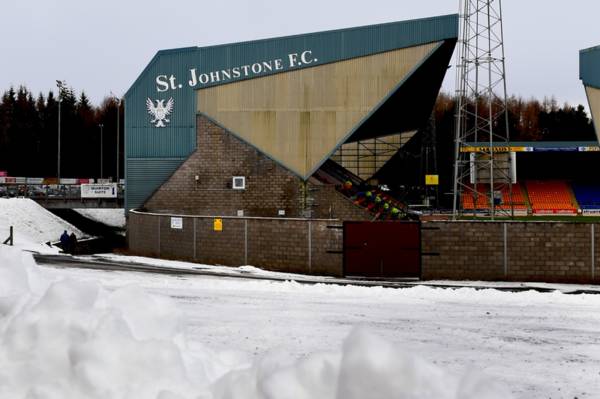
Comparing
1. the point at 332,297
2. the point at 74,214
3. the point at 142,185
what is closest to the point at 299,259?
the point at 332,297

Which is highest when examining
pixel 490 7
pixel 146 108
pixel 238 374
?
pixel 490 7

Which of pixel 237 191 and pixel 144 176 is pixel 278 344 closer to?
pixel 237 191

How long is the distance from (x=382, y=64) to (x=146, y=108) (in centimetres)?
1377

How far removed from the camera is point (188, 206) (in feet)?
120

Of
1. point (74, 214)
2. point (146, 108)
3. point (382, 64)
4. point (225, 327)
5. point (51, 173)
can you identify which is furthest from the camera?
point (51, 173)

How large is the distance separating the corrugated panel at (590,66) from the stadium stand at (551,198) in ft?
89.5

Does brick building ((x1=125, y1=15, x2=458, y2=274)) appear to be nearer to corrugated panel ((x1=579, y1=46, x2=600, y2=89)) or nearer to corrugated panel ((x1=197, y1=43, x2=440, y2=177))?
corrugated panel ((x1=197, y1=43, x2=440, y2=177))

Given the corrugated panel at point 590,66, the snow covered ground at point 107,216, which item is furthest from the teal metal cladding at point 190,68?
the snow covered ground at point 107,216

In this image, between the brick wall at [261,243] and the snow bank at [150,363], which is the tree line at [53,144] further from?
the snow bank at [150,363]

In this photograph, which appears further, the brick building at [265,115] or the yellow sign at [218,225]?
the brick building at [265,115]

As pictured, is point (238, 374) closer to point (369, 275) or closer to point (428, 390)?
point (428, 390)

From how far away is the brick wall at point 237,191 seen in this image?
34312 millimetres

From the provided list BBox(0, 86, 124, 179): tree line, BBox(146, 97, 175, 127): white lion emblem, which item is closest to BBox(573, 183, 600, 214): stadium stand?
BBox(146, 97, 175, 127): white lion emblem

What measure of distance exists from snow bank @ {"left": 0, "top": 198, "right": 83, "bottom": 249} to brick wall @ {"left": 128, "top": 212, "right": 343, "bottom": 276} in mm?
22814
